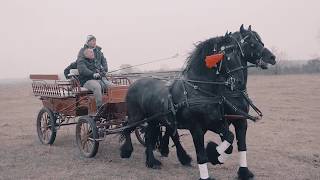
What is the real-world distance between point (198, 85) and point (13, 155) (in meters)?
5.26

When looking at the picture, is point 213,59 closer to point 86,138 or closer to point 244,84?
point 244,84

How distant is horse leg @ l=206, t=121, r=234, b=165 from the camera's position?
7.27m

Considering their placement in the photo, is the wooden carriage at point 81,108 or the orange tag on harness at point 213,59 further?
the wooden carriage at point 81,108

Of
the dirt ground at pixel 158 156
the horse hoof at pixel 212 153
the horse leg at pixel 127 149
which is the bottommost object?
the dirt ground at pixel 158 156

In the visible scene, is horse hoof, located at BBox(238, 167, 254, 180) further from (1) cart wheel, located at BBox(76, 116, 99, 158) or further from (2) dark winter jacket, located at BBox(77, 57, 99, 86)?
(2) dark winter jacket, located at BBox(77, 57, 99, 86)

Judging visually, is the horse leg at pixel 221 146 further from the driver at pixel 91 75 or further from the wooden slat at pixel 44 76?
the wooden slat at pixel 44 76

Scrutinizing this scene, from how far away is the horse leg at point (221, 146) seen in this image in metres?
7.27

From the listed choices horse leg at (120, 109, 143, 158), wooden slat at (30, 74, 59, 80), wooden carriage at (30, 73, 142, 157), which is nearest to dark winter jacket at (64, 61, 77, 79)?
wooden carriage at (30, 73, 142, 157)

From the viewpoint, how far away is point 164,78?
342 inches

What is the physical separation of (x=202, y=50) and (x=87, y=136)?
12.0ft

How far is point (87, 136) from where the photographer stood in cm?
977

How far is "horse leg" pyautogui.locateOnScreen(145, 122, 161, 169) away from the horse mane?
72.8 inches

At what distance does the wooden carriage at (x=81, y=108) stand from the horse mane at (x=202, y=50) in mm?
2547

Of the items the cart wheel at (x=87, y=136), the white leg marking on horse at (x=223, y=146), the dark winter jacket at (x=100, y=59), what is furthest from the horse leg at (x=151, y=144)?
the dark winter jacket at (x=100, y=59)
